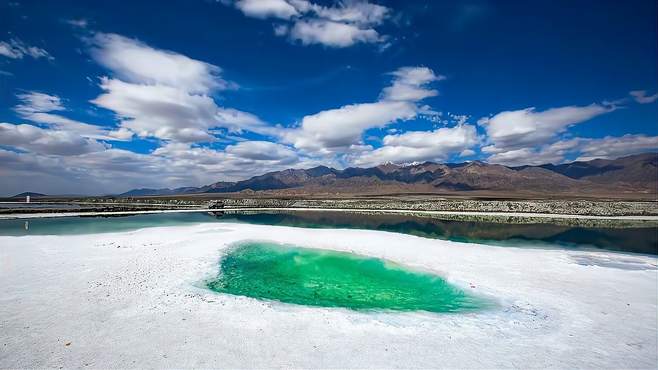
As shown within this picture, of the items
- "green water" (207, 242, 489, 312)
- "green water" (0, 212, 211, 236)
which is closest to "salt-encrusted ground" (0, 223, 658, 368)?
"green water" (207, 242, 489, 312)

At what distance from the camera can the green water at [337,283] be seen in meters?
11.3

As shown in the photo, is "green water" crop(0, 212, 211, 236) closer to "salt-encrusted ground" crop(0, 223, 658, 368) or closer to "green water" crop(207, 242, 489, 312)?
"salt-encrusted ground" crop(0, 223, 658, 368)

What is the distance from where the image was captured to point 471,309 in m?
10.5

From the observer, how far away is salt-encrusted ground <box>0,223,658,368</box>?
6.96 meters

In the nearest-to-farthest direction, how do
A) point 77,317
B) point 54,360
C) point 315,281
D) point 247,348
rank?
point 54,360, point 247,348, point 77,317, point 315,281

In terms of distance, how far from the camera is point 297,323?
8.91 m

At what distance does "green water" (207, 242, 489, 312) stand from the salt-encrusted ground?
0.90 metres

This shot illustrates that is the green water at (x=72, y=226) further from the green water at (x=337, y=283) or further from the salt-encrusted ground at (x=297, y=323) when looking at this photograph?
the green water at (x=337, y=283)

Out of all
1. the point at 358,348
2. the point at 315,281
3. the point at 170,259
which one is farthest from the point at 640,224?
the point at 170,259

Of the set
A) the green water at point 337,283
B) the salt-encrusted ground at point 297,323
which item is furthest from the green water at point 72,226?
the green water at point 337,283

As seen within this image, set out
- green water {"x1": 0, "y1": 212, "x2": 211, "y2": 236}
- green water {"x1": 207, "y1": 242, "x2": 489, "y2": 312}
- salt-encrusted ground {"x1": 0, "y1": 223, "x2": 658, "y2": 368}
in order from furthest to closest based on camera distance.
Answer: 1. green water {"x1": 0, "y1": 212, "x2": 211, "y2": 236}
2. green water {"x1": 207, "y1": 242, "x2": 489, "y2": 312}
3. salt-encrusted ground {"x1": 0, "y1": 223, "x2": 658, "y2": 368}

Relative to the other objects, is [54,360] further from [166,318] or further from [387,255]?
[387,255]

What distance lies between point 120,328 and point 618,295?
16.6 metres

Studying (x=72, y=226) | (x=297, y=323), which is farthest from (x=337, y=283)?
(x=72, y=226)
